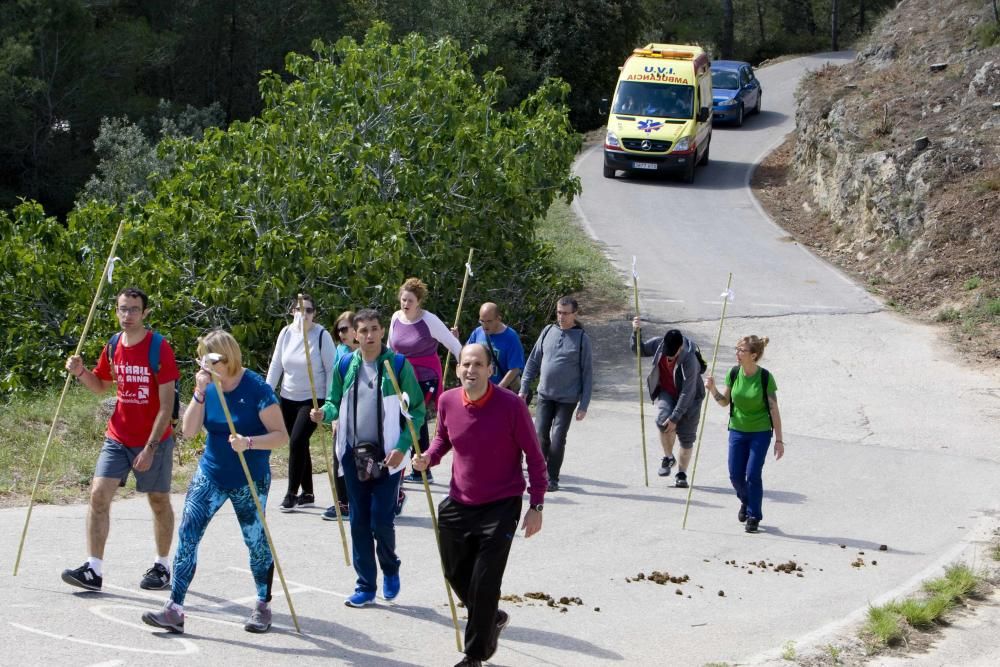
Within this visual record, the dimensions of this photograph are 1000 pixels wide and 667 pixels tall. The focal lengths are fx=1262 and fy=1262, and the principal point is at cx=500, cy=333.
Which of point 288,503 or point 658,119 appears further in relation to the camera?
point 658,119

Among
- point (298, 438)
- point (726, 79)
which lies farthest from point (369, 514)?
point (726, 79)

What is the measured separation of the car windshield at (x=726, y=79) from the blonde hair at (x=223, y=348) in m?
32.5

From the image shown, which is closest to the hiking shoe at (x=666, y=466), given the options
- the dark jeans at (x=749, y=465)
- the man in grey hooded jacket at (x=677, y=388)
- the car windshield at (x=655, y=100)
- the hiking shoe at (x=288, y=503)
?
the man in grey hooded jacket at (x=677, y=388)

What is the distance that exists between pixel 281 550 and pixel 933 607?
4.41 metres

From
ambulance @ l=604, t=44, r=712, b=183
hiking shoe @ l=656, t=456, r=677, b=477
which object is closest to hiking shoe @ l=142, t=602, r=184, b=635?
hiking shoe @ l=656, t=456, r=677, b=477

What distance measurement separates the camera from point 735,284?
21.5m

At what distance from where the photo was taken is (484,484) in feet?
21.8

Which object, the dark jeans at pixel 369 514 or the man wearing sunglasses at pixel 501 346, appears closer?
the dark jeans at pixel 369 514

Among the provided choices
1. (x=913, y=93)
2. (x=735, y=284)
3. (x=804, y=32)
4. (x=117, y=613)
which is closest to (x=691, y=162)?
(x=913, y=93)

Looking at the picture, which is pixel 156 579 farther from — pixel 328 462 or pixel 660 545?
pixel 660 545

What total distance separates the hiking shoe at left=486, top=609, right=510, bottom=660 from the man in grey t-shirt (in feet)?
13.6

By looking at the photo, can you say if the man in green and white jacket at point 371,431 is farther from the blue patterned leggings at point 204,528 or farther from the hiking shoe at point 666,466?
the hiking shoe at point 666,466

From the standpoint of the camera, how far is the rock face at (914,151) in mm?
21578

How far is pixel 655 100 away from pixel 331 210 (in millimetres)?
15520
